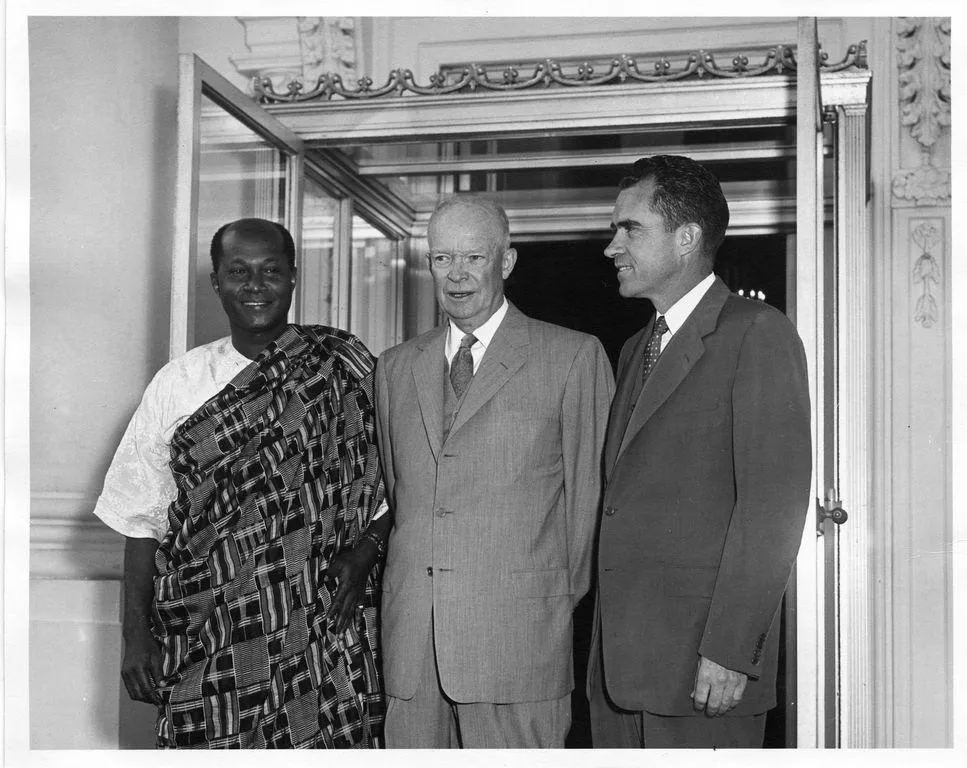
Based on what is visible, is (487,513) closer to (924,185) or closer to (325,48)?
(924,185)

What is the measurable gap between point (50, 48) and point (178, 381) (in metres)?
1.43

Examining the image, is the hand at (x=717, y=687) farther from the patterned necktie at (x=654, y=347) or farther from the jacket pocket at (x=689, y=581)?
the patterned necktie at (x=654, y=347)

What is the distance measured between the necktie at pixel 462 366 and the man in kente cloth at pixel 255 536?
29 cm

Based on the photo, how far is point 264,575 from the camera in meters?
2.51

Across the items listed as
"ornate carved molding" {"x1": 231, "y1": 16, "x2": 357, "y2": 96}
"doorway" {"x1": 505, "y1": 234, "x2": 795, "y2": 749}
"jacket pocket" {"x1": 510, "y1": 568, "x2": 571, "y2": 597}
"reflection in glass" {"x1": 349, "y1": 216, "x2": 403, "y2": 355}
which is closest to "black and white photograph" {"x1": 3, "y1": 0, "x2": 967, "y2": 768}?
"jacket pocket" {"x1": 510, "y1": 568, "x2": 571, "y2": 597}

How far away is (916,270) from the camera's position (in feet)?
12.5

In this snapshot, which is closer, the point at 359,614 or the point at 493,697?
the point at 493,697

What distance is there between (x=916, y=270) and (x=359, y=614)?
95.8 inches

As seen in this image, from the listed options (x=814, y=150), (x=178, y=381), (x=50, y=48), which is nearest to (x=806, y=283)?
(x=814, y=150)

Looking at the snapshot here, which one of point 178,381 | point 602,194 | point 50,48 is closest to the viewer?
point 178,381

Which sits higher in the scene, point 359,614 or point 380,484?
point 380,484

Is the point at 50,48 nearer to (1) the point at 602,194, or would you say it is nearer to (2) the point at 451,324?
(2) the point at 451,324

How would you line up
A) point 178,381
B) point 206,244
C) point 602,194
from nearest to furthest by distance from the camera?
point 178,381 → point 206,244 → point 602,194

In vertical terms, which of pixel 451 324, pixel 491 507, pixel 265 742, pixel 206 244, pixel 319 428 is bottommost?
pixel 265 742
